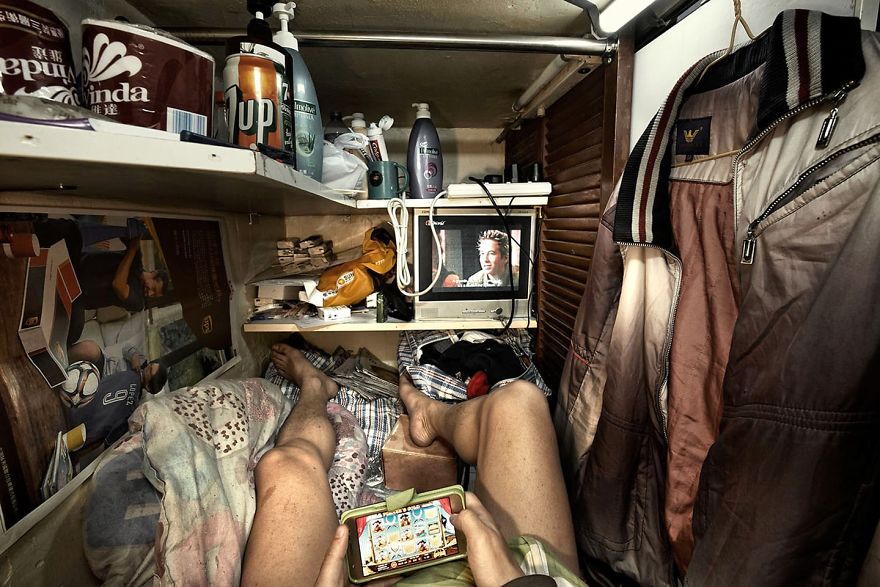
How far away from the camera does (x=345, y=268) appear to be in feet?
3.95

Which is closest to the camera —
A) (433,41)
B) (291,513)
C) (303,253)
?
(291,513)

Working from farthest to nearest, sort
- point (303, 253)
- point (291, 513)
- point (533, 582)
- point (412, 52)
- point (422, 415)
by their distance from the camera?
point (303, 253), point (422, 415), point (412, 52), point (291, 513), point (533, 582)

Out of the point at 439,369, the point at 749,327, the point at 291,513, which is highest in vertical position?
the point at 749,327

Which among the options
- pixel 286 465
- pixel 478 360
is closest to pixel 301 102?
pixel 286 465

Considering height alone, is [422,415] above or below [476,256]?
below

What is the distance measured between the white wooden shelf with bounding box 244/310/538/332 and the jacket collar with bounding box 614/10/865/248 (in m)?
0.59

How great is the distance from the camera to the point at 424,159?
1.14 meters

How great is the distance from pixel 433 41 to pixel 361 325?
803 millimetres

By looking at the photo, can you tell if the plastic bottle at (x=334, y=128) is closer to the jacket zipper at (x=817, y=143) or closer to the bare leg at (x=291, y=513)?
the bare leg at (x=291, y=513)

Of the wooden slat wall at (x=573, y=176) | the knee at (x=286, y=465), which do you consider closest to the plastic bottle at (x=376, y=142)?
the wooden slat wall at (x=573, y=176)

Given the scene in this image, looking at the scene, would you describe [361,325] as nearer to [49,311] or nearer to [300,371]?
[300,371]

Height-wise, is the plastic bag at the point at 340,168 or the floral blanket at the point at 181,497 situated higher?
the plastic bag at the point at 340,168

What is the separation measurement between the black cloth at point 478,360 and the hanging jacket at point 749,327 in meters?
0.41

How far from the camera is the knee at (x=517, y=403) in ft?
2.64
